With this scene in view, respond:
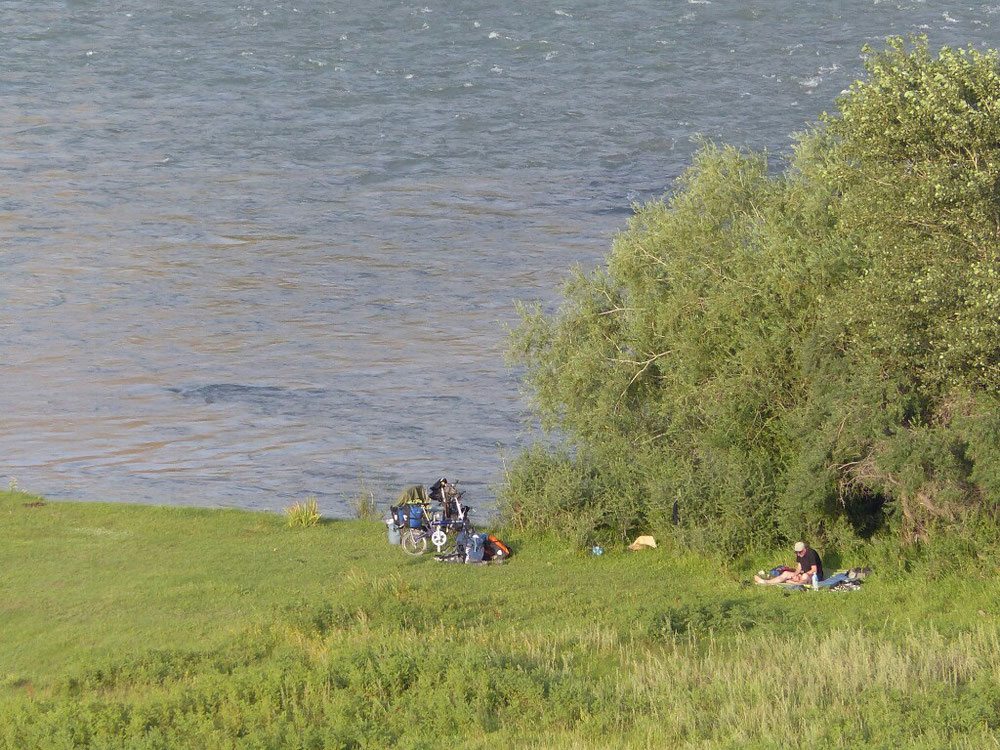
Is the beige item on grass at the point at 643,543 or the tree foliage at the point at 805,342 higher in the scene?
the tree foliage at the point at 805,342

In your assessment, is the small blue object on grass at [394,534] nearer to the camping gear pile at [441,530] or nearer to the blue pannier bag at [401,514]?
the camping gear pile at [441,530]

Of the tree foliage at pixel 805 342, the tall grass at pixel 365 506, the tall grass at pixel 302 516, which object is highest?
the tree foliage at pixel 805 342

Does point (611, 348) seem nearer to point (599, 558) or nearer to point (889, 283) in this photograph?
point (599, 558)

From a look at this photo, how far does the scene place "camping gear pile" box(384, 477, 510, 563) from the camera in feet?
90.9

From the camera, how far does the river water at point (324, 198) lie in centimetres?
4334

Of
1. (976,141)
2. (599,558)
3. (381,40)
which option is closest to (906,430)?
(976,141)

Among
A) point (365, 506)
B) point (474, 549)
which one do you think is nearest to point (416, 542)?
point (474, 549)

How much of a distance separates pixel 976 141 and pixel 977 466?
17.6 ft

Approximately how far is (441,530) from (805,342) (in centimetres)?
796

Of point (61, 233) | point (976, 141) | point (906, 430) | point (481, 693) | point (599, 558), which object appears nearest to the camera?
point (481, 693)

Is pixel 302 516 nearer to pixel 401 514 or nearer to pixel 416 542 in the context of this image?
pixel 401 514

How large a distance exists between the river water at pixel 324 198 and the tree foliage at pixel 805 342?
24.6ft

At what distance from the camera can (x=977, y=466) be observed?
23734 millimetres

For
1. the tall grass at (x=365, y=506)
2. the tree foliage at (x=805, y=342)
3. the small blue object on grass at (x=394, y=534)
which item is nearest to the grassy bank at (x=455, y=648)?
the small blue object on grass at (x=394, y=534)
